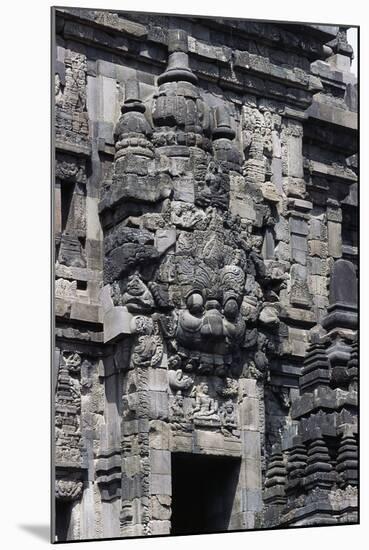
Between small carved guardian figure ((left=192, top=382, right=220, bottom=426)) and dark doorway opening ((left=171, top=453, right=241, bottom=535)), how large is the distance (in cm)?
41

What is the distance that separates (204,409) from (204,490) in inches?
44.1

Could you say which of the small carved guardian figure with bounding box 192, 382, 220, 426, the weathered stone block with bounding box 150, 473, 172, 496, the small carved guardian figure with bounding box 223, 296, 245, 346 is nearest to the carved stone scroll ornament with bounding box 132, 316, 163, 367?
the small carved guardian figure with bounding box 192, 382, 220, 426

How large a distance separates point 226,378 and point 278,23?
14.2 ft

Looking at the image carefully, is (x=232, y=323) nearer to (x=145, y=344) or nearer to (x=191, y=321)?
(x=191, y=321)

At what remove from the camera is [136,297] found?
2859cm

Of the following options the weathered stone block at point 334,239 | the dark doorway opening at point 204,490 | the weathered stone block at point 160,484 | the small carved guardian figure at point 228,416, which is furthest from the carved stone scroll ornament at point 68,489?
the weathered stone block at point 334,239

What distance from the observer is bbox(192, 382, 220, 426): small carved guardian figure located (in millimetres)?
28922

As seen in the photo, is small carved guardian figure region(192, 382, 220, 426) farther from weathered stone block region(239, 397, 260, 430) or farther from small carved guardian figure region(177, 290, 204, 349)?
small carved guardian figure region(177, 290, 204, 349)

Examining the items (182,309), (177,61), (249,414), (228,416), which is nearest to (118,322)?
(182,309)

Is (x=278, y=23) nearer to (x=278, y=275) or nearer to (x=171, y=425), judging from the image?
(x=278, y=275)

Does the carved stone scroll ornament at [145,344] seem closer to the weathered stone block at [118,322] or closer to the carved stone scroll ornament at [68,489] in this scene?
the weathered stone block at [118,322]

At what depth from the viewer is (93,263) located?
2891 cm

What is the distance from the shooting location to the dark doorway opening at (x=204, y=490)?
1139 inches

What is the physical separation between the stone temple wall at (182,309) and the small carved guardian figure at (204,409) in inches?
0.8
